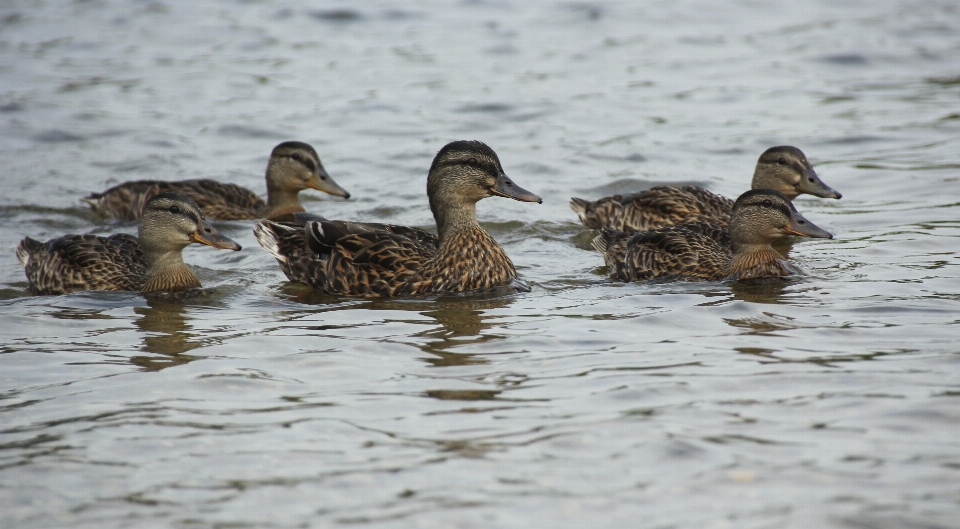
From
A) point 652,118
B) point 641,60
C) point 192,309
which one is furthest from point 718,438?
point 641,60

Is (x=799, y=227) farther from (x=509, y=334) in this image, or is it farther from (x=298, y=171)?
(x=298, y=171)

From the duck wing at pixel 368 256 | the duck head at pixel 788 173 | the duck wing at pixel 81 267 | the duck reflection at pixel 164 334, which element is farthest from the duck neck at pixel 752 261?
the duck wing at pixel 81 267

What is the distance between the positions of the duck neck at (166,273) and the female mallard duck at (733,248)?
138 inches

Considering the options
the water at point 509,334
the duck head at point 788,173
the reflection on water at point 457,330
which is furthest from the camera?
the duck head at point 788,173

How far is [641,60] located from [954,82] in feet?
16.3

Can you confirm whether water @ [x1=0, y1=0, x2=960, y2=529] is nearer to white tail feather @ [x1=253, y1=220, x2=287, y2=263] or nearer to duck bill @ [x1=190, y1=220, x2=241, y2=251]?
white tail feather @ [x1=253, y1=220, x2=287, y2=263]

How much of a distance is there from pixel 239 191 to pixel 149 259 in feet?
10.2

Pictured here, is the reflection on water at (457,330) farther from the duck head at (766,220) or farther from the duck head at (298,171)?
the duck head at (298,171)

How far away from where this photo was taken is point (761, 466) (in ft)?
17.5

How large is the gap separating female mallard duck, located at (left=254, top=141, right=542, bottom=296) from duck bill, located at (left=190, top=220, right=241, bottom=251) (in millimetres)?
600

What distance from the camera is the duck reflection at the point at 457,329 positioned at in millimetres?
7254

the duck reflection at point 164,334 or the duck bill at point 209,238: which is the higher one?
the duck bill at point 209,238

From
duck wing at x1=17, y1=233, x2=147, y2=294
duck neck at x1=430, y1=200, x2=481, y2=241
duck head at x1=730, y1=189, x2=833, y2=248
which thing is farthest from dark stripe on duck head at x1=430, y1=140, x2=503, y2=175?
duck wing at x1=17, y1=233, x2=147, y2=294

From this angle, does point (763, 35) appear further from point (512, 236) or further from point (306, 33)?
point (512, 236)
